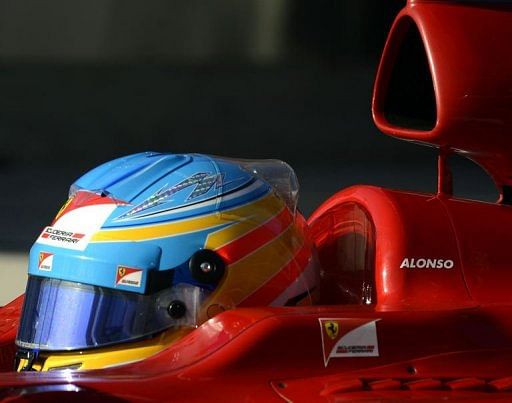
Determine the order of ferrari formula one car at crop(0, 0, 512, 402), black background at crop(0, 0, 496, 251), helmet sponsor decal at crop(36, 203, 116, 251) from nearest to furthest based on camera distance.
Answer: ferrari formula one car at crop(0, 0, 512, 402) → helmet sponsor decal at crop(36, 203, 116, 251) → black background at crop(0, 0, 496, 251)

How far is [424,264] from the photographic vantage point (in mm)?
1930

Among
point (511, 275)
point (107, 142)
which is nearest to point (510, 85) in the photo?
point (511, 275)

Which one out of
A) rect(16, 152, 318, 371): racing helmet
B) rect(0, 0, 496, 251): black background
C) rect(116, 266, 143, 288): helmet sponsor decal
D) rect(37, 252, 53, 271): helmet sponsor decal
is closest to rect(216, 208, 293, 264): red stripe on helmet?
rect(16, 152, 318, 371): racing helmet

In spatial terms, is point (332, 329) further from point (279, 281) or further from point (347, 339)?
point (279, 281)

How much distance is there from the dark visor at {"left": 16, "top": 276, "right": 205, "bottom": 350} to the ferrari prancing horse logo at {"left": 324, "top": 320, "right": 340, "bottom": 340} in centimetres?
23

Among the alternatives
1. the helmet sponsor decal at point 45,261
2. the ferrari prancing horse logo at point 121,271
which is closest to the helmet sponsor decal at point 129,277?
the ferrari prancing horse logo at point 121,271

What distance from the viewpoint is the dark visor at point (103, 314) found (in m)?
1.80

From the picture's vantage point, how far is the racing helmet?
1799 millimetres

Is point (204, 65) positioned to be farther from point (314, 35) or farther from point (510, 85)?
point (510, 85)

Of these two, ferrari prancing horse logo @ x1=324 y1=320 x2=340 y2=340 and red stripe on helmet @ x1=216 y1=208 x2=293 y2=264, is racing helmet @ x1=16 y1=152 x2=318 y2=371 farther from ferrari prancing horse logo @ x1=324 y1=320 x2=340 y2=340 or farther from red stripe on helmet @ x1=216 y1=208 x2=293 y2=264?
ferrari prancing horse logo @ x1=324 y1=320 x2=340 y2=340

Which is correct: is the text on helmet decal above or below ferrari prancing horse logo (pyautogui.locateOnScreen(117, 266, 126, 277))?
above

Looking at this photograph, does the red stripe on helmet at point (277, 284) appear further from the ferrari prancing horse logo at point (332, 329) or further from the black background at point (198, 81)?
the black background at point (198, 81)

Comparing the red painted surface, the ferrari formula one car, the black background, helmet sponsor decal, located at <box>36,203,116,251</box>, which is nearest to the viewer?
the ferrari formula one car

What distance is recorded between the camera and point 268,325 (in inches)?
68.1
